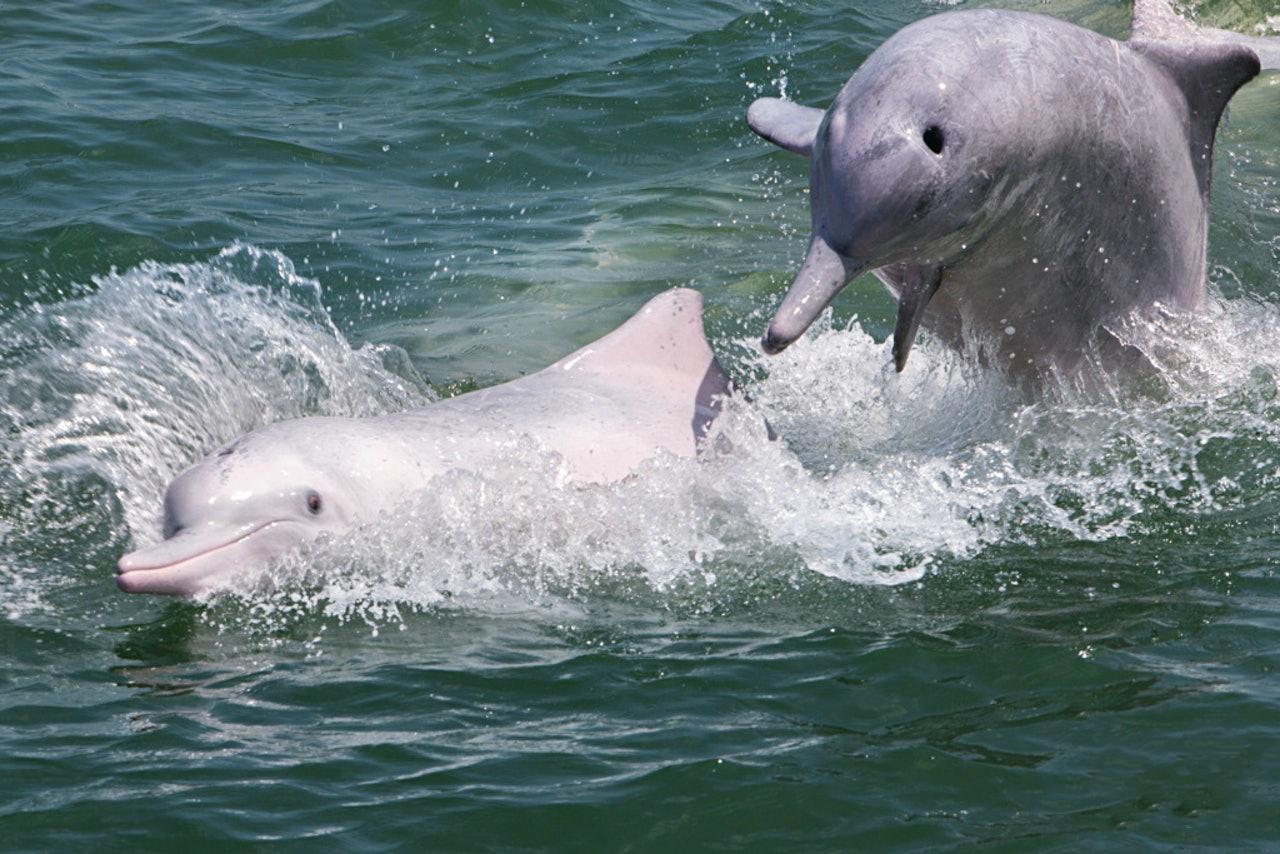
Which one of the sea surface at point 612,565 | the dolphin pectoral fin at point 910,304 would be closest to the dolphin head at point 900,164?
the dolphin pectoral fin at point 910,304

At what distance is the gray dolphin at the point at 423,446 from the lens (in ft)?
24.9

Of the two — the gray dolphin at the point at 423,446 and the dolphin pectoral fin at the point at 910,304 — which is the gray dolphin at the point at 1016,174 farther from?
the gray dolphin at the point at 423,446

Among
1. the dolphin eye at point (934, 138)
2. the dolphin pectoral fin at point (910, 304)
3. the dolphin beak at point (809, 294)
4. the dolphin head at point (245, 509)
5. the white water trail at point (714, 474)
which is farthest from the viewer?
the white water trail at point (714, 474)

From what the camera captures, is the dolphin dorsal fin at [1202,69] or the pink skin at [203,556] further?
the dolphin dorsal fin at [1202,69]

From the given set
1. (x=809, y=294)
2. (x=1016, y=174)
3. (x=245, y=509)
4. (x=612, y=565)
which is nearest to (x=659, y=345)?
(x=612, y=565)

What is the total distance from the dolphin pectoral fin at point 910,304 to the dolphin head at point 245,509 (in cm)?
254

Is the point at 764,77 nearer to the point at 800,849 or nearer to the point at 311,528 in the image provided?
the point at 311,528

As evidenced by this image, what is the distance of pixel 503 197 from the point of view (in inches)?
582

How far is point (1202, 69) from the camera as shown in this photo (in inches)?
316

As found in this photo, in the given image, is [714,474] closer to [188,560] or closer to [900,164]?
[900,164]

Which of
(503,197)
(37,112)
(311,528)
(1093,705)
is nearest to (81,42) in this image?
(37,112)

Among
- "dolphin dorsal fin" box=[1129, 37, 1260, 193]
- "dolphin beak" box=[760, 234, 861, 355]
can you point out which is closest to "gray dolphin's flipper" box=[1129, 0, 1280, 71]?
"dolphin dorsal fin" box=[1129, 37, 1260, 193]

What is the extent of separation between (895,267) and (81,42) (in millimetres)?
11911

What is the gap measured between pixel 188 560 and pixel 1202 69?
4.94 m
